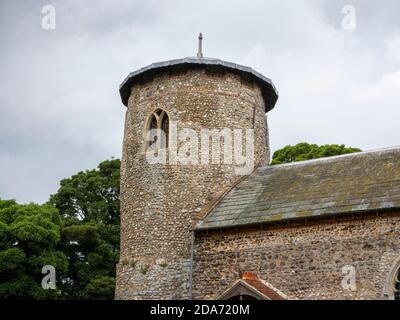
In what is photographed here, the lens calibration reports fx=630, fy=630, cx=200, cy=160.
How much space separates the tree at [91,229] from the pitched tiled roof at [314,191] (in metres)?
13.6

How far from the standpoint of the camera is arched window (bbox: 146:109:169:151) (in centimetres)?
1944

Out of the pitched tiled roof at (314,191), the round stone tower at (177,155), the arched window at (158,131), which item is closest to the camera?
the pitched tiled roof at (314,191)

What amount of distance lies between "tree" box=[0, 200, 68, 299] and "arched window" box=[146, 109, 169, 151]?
9430 mm

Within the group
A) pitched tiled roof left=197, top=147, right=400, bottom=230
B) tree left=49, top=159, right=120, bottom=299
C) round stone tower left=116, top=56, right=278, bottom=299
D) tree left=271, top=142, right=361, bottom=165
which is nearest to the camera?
pitched tiled roof left=197, top=147, right=400, bottom=230

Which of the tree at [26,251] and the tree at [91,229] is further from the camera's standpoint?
the tree at [91,229]

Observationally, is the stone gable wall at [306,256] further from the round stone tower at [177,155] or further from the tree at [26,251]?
the tree at [26,251]

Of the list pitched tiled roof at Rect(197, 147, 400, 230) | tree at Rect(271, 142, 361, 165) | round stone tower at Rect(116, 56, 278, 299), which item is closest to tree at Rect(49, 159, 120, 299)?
tree at Rect(271, 142, 361, 165)

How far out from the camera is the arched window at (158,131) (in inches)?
765

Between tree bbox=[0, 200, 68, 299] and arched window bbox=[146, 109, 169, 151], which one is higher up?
arched window bbox=[146, 109, 169, 151]

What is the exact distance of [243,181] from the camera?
19062 mm

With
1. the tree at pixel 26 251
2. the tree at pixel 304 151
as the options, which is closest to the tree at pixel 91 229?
the tree at pixel 26 251

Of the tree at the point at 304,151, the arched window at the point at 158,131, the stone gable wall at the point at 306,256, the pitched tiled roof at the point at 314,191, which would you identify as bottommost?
the stone gable wall at the point at 306,256

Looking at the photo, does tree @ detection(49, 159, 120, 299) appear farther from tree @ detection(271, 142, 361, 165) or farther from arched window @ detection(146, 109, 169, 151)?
arched window @ detection(146, 109, 169, 151)

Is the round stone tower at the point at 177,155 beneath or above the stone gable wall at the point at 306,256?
above
